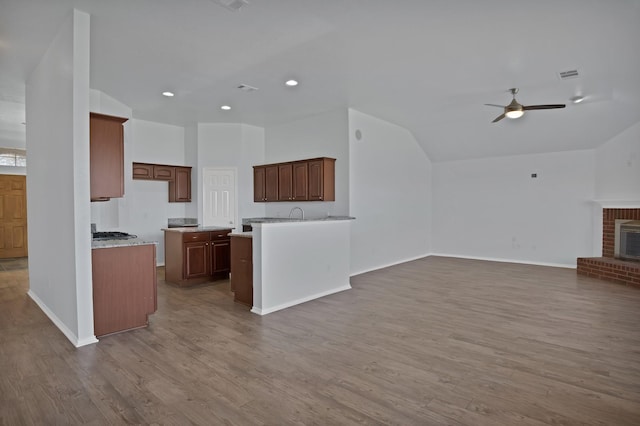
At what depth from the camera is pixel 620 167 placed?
20.7ft

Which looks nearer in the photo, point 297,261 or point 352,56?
point 352,56

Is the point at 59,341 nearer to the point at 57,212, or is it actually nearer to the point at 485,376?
the point at 57,212

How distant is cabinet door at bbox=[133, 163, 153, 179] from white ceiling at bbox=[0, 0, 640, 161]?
3.01ft

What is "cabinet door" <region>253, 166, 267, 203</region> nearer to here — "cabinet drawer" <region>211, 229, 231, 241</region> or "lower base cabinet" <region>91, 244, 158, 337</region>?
"cabinet drawer" <region>211, 229, 231, 241</region>

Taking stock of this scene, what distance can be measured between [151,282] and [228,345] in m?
1.20

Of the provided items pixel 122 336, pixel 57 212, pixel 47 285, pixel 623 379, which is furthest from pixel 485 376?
pixel 47 285

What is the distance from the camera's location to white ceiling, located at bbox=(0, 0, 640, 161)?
116 inches

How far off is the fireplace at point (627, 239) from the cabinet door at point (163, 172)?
8.62m

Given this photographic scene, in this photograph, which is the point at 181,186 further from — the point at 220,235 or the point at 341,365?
the point at 341,365

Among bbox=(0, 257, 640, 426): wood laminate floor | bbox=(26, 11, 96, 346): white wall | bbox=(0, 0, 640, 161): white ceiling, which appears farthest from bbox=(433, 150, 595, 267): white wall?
bbox=(26, 11, 96, 346): white wall

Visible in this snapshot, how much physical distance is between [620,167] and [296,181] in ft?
20.0

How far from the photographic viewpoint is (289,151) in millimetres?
6785

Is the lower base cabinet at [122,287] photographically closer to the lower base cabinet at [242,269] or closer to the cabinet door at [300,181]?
the lower base cabinet at [242,269]

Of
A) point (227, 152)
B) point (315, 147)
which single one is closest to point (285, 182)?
point (315, 147)
